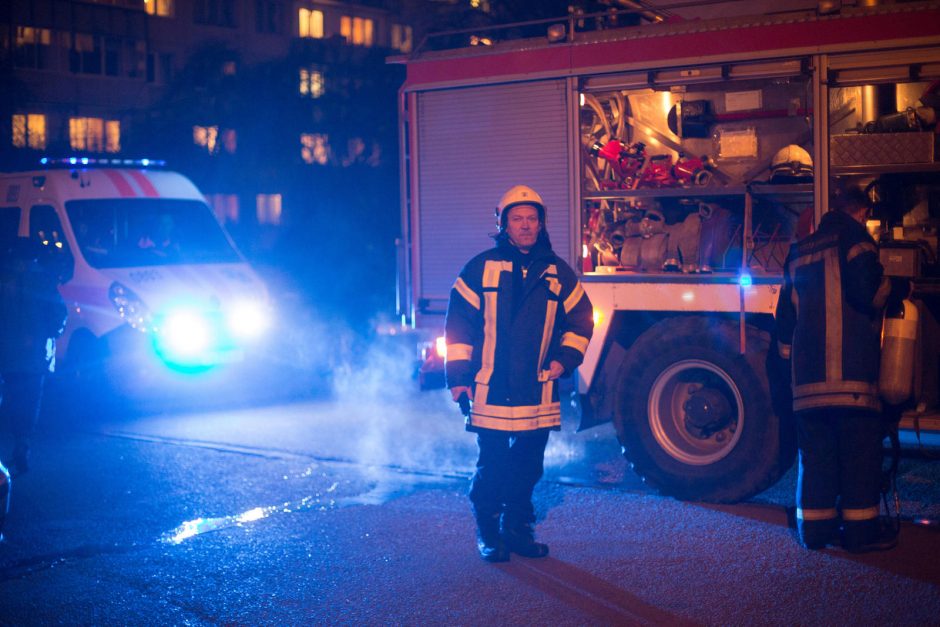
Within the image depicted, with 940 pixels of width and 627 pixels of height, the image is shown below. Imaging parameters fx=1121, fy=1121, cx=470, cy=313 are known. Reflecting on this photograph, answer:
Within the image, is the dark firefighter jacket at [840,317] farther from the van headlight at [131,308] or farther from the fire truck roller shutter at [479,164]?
the van headlight at [131,308]

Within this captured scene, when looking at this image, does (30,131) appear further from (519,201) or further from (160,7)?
(519,201)

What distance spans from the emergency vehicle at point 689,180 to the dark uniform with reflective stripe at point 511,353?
1.40 meters

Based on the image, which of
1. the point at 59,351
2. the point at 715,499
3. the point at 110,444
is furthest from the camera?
the point at 59,351

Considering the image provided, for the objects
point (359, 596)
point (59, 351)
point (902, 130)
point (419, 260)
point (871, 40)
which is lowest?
point (359, 596)

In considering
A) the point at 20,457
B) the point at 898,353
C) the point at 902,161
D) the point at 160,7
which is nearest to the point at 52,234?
the point at 20,457

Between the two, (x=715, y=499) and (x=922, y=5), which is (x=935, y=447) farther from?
(x=922, y=5)

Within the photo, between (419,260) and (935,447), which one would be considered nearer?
(935,447)

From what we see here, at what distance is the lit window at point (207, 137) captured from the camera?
35.2 m

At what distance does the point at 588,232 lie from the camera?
7324 millimetres

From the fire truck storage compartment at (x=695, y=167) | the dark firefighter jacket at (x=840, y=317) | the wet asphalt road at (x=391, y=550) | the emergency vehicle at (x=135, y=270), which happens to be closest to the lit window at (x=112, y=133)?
the emergency vehicle at (x=135, y=270)

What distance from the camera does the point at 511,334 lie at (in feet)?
18.1

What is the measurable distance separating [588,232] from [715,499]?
1919 millimetres

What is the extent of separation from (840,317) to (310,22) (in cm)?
4757

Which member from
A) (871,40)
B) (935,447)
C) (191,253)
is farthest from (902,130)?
(191,253)
